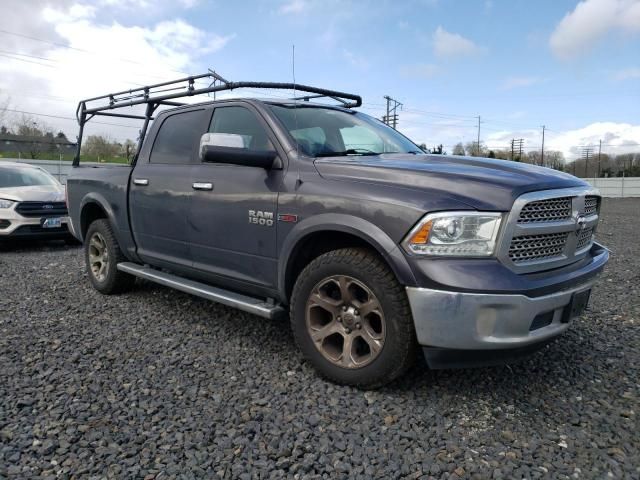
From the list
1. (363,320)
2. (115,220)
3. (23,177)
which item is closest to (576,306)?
(363,320)

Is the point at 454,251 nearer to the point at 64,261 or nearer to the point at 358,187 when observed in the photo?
the point at 358,187

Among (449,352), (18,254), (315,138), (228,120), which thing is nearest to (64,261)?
(18,254)

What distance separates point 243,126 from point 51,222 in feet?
20.5

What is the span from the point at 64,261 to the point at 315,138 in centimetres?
539

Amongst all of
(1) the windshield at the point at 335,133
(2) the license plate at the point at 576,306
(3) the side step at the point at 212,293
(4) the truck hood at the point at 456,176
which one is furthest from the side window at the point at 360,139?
(2) the license plate at the point at 576,306

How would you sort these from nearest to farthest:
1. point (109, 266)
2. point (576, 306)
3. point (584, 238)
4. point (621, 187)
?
1. point (576, 306)
2. point (584, 238)
3. point (109, 266)
4. point (621, 187)

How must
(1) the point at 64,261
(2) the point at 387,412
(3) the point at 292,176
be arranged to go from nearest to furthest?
(2) the point at 387,412, (3) the point at 292,176, (1) the point at 64,261

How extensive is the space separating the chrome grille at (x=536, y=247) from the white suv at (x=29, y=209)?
8.17 m

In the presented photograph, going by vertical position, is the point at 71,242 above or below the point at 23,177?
below

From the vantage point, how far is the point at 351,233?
110 inches

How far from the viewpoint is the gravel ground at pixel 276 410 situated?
225cm

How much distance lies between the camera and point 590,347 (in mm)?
3619

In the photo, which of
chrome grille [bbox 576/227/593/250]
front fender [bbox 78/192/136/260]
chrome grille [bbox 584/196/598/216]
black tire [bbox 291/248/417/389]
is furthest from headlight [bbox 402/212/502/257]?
front fender [bbox 78/192/136/260]

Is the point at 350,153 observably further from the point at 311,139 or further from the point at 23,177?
the point at 23,177
